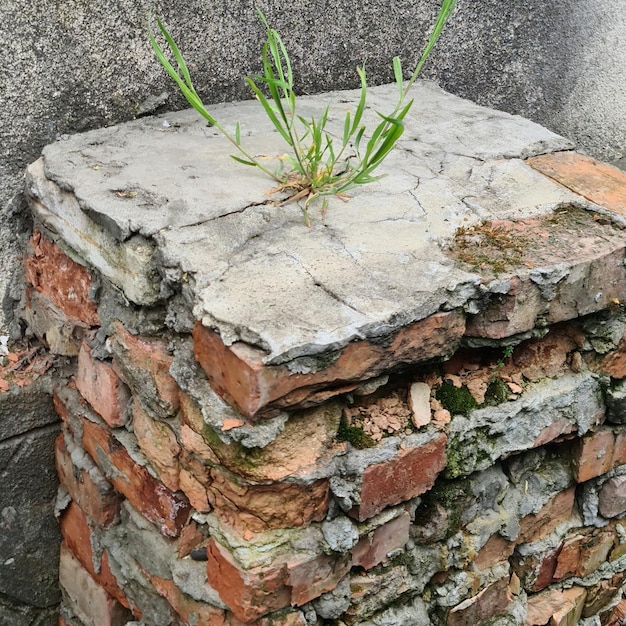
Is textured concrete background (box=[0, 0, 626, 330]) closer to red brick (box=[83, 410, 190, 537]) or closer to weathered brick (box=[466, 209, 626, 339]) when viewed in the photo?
red brick (box=[83, 410, 190, 537])

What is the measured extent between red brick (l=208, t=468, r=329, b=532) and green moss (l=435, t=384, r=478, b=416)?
252 mm

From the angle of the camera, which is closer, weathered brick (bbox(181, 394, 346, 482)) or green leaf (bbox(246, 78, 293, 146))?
weathered brick (bbox(181, 394, 346, 482))

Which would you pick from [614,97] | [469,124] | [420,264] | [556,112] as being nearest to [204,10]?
[469,124]

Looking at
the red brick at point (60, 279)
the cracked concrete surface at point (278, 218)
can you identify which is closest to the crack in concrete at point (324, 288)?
the cracked concrete surface at point (278, 218)

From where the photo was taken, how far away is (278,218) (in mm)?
1414

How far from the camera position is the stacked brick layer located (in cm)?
122

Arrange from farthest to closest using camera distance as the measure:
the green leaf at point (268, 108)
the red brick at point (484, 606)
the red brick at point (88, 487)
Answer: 1. the red brick at point (88, 487)
2. the red brick at point (484, 606)
3. the green leaf at point (268, 108)

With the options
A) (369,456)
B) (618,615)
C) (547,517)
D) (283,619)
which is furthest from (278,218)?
(618,615)

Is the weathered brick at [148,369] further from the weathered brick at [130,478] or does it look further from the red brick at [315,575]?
the red brick at [315,575]

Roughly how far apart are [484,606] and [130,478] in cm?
72

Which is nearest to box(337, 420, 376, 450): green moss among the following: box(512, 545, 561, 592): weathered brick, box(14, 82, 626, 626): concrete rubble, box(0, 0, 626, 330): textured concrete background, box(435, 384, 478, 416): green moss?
box(14, 82, 626, 626): concrete rubble

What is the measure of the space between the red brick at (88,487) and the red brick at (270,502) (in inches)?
16.7

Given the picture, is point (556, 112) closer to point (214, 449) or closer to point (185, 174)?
point (185, 174)

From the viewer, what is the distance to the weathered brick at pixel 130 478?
4.64ft
